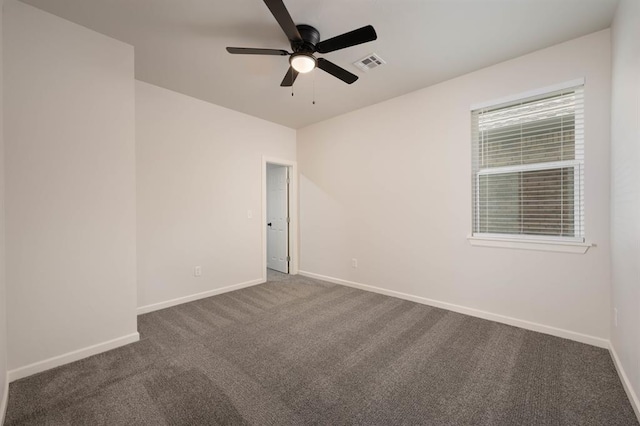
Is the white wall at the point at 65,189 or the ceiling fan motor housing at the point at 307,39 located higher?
the ceiling fan motor housing at the point at 307,39

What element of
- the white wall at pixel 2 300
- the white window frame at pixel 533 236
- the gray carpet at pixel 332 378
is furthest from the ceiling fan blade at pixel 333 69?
the gray carpet at pixel 332 378

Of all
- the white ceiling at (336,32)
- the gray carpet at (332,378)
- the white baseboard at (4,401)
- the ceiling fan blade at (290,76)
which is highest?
the white ceiling at (336,32)

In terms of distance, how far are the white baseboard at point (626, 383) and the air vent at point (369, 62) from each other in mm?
3133

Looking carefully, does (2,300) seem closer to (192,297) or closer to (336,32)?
(192,297)

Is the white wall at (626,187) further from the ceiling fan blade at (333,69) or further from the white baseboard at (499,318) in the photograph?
the ceiling fan blade at (333,69)

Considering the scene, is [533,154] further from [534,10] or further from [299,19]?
[299,19]

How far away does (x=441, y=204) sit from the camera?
10.4 feet

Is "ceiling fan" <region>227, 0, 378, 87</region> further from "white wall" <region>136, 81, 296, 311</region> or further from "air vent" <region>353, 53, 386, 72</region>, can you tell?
"white wall" <region>136, 81, 296, 311</region>

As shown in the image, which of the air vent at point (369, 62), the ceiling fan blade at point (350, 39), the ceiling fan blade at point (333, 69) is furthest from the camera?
the air vent at point (369, 62)

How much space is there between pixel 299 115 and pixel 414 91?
1751 millimetres

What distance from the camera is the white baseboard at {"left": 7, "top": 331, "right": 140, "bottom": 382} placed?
74.7 inches

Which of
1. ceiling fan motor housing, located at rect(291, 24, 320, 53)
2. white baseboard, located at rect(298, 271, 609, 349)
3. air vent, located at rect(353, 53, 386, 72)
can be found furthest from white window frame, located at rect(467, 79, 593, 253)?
ceiling fan motor housing, located at rect(291, 24, 320, 53)

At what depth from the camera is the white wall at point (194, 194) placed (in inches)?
124

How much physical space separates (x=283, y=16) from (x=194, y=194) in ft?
8.58
